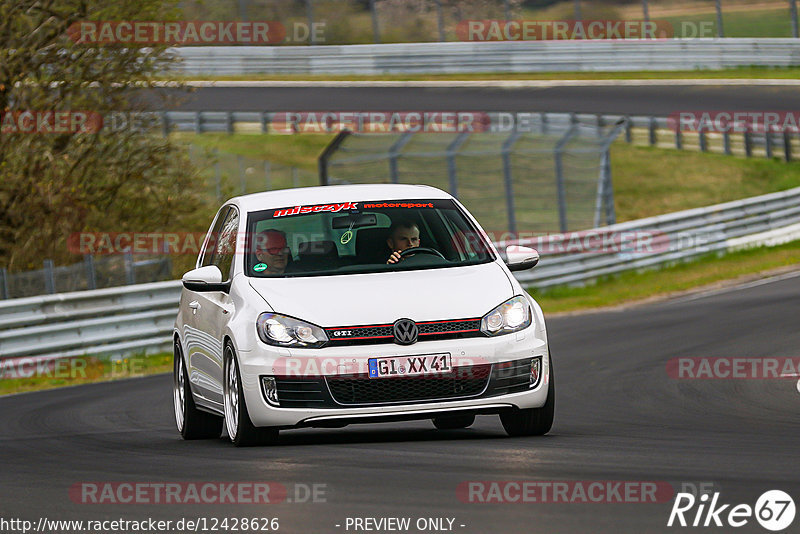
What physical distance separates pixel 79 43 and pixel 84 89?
0.92 m

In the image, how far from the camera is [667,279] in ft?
80.0

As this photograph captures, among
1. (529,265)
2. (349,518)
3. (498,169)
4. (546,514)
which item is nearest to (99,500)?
(349,518)

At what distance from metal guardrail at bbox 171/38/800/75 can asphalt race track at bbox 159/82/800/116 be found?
2101mm

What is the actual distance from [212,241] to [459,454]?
3.66 metres

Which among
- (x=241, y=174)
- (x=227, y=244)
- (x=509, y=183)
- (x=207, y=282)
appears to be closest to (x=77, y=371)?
(x=227, y=244)

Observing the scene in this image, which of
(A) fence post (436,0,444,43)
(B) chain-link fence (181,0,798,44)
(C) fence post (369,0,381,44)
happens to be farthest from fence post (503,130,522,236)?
(C) fence post (369,0,381,44)

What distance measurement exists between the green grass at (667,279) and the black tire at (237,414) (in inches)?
521

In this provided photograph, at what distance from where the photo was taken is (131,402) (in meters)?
13.6

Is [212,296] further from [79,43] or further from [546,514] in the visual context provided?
[79,43]

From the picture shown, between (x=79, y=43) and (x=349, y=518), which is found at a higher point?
(x=349, y=518)

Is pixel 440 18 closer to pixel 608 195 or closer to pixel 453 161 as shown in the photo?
pixel 608 195

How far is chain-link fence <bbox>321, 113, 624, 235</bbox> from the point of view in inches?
977

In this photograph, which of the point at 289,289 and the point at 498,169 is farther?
the point at 498,169

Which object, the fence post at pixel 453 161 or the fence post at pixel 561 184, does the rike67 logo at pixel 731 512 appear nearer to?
the fence post at pixel 453 161
